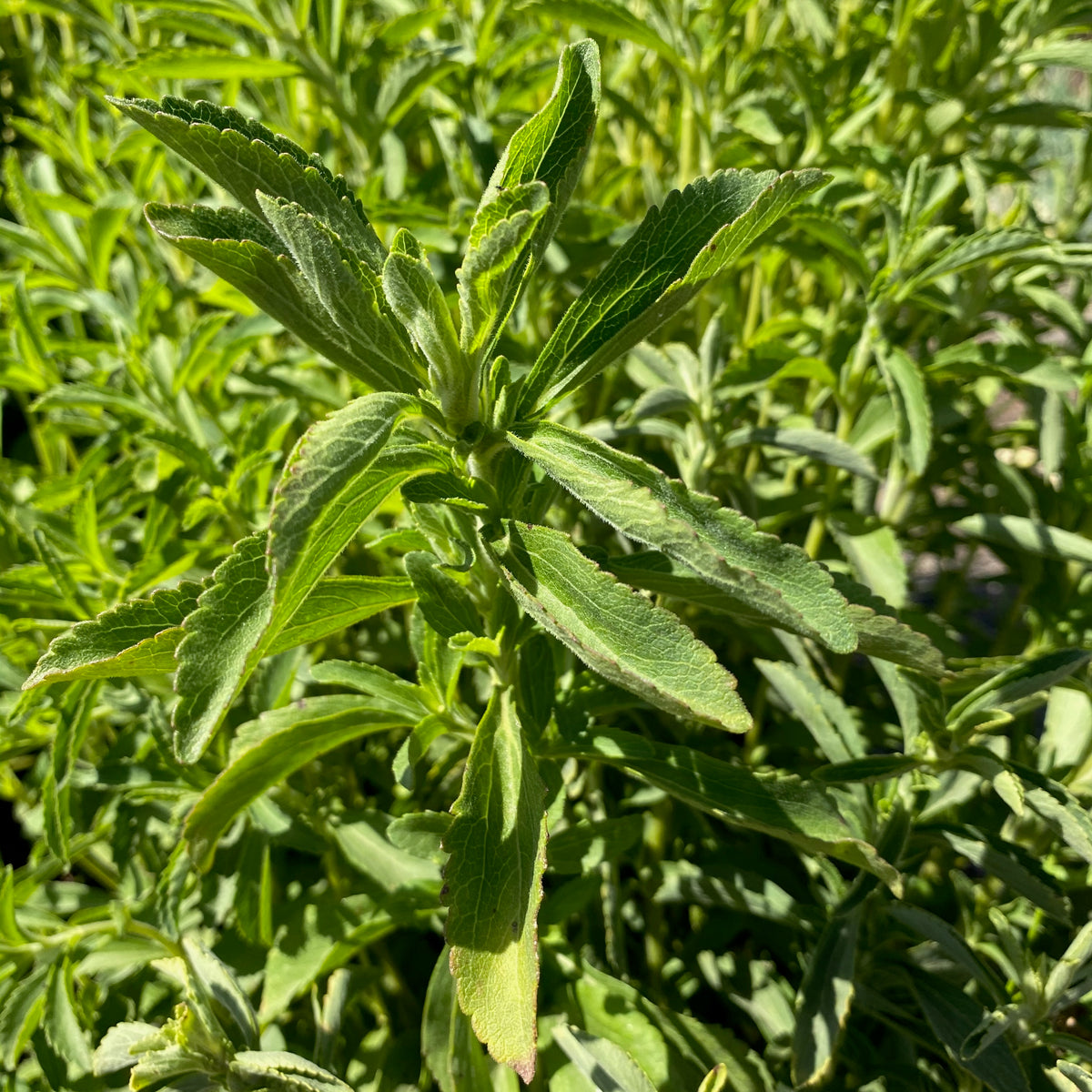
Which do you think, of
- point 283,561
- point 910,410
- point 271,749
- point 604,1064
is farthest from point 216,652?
point 910,410

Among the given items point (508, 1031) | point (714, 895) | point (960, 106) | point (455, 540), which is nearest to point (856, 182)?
point (960, 106)

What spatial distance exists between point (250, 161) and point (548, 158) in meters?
0.25

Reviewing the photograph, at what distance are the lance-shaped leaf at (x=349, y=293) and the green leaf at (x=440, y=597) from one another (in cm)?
18

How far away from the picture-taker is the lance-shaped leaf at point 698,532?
0.68 meters

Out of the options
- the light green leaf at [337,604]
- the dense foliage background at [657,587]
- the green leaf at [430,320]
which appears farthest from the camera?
the dense foliage background at [657,587]

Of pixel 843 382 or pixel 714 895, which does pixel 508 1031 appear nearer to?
pixel 714 895

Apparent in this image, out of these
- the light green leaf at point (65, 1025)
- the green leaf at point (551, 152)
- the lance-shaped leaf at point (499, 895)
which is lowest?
the light green leaf at point (65, 1025)

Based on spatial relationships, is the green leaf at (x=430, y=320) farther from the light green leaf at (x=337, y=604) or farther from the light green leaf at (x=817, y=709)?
the light green leaf at (x=817, y=709)

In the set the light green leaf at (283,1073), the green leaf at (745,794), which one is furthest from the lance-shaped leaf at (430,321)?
the light green leaf at (283,1073)

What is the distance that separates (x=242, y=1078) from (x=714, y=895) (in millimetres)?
671

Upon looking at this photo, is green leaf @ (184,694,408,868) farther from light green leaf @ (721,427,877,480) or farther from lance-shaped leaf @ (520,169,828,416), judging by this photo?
light green leaf @ (721,427,877,480)

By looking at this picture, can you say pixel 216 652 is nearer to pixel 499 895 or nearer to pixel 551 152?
pixel 499 895

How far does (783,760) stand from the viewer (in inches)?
71.8

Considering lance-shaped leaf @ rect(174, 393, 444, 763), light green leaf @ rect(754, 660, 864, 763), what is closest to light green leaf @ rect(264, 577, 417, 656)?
lance-shaped leaf @ rect(174, 393, 444, 763)
